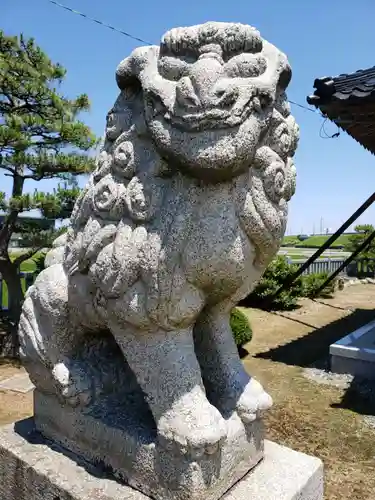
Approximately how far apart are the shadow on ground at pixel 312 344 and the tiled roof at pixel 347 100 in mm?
2478

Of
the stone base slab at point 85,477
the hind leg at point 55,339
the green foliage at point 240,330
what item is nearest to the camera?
the stone base slab at point 85,477

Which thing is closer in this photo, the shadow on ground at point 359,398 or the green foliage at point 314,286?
the shadow on ground at point 359,398

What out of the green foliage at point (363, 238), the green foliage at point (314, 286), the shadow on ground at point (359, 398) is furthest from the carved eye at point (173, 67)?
the green foliage at point (363, 238)

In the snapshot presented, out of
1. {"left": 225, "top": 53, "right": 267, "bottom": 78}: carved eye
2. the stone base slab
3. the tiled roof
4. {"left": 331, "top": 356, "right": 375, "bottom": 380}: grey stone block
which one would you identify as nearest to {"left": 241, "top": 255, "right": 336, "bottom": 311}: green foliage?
{"left": 331, "top": 356, "right": 375, "bottom": 380}: grey stone block

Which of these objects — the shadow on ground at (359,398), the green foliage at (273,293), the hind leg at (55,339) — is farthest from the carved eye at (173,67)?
the green foliage at (273,293)

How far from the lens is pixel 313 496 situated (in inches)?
59.7

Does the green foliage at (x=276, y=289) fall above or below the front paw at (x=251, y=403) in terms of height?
below

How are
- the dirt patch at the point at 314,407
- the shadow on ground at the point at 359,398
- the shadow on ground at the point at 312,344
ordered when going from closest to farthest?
the dirt patch at the point at 314,407
the shadow on ground at the point at 359,398
the shadow on ground at the point at 312,344

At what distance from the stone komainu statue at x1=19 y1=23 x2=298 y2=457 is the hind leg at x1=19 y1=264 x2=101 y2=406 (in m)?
0.13

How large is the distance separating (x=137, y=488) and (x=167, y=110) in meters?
1.20

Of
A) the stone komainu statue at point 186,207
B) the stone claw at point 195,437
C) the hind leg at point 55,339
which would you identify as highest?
the stone komainu statue at point 186,207

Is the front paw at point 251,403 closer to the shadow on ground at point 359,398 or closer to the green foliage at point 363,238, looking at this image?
the shadow on ground at point 359,398

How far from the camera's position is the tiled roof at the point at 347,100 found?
3285mm

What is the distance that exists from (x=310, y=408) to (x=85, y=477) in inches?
92.8
